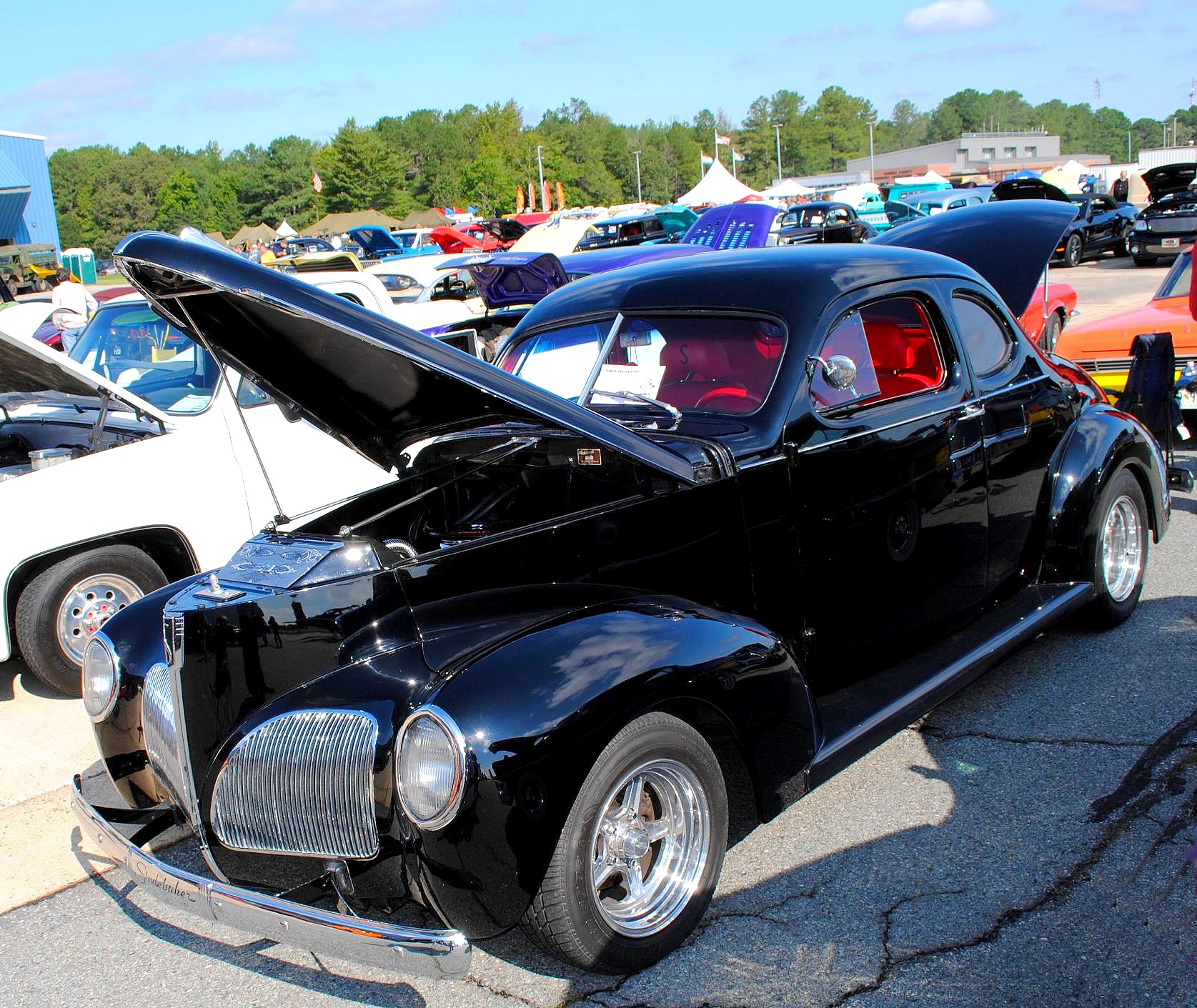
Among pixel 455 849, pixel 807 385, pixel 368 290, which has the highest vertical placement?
pixel 368 290

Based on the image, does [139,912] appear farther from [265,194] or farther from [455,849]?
[265,194]

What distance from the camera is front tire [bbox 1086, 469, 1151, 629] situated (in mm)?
4840

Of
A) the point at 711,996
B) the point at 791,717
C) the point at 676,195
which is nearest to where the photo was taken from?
the point at 711,996

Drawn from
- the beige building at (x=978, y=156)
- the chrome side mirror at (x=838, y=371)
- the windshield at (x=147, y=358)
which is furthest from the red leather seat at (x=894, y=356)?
the beige building at (x=978, y=156)

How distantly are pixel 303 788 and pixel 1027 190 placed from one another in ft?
93.5

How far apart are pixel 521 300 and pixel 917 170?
10784 centimetres

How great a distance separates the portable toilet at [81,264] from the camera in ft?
130

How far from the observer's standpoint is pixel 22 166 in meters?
55.6

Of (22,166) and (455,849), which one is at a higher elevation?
(22,166)

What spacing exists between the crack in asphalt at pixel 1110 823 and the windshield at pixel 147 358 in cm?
466

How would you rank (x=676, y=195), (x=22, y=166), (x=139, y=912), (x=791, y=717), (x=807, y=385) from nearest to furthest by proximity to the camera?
(x=791, y=717) → (x=139, y=912) → (x=807, y=385) → (x=22, y=166) → (x=676, y=195)

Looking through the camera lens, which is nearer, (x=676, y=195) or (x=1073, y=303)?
(x=1073, y=303)

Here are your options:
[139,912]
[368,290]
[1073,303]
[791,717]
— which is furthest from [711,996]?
[1073,303]

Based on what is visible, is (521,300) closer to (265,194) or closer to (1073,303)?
(1073,303)
